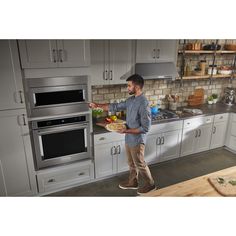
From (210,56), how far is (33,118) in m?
2.61

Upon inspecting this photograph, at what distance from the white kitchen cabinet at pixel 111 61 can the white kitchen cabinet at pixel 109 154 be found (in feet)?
1.98

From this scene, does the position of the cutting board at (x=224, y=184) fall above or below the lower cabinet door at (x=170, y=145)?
above

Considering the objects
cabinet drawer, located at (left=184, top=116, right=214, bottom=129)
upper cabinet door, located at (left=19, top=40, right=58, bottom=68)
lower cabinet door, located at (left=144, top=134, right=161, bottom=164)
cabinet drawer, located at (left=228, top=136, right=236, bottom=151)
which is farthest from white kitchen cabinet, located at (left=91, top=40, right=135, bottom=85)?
cabinet drawer, located at (left=228, top=136, right=236, bottom=151)

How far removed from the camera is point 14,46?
60.2 inches

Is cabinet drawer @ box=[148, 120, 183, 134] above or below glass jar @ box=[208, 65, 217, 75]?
below

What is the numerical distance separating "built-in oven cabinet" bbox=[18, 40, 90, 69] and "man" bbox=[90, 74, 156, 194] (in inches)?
17.1

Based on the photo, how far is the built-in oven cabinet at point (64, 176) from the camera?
1.96m

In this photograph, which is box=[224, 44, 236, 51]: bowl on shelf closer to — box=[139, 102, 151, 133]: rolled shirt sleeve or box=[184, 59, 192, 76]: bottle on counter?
box=[184, 59, 192, 76]: bottle on counter

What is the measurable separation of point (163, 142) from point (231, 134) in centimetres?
113

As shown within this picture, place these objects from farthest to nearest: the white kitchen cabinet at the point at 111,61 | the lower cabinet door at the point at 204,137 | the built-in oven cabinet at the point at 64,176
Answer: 1. the lower cabinet door at the point at 204,137
2. the white kitchen cabinet at the point at 111,61
3. the built-in oven cabinet at the point at 64,176

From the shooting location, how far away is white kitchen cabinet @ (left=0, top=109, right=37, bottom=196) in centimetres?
167

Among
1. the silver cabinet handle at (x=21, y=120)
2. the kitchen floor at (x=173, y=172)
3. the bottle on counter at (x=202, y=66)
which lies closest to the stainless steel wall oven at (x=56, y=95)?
the silver cabinet handle at (x=21, y=120)

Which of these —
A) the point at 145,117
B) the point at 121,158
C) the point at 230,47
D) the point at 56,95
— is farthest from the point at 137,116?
the point at 230,47

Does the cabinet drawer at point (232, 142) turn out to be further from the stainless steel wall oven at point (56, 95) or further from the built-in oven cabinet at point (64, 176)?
the stainless steel wall oven at point (56, 95)
